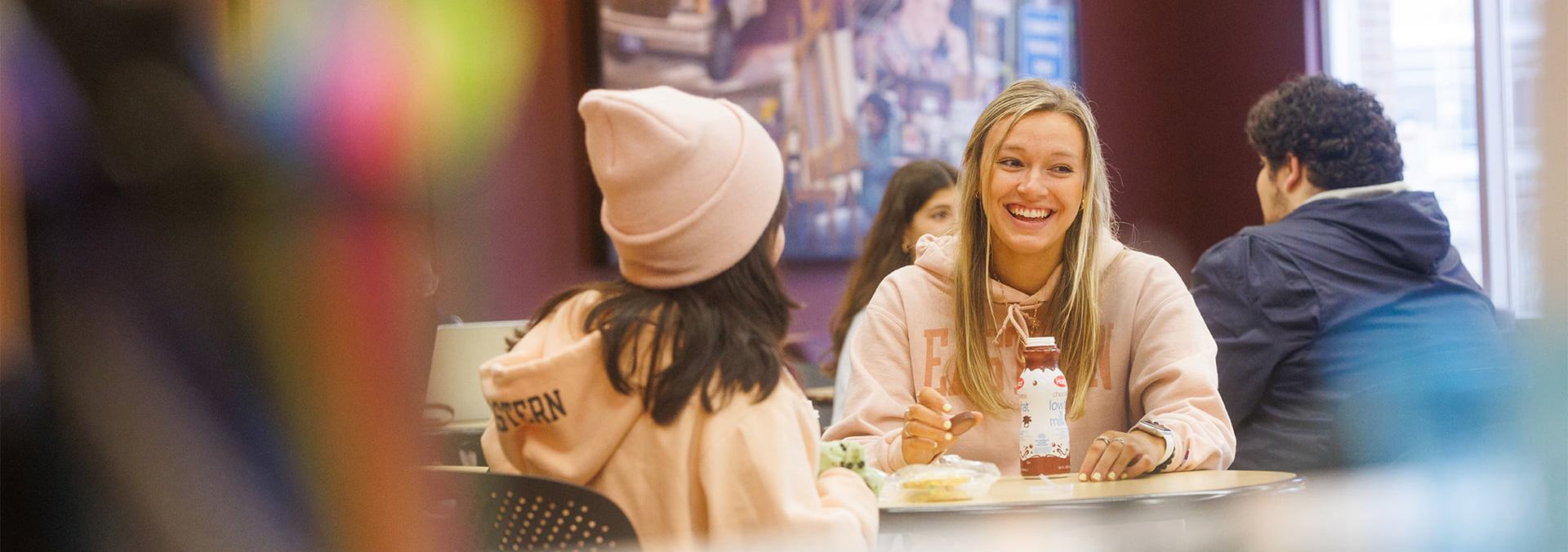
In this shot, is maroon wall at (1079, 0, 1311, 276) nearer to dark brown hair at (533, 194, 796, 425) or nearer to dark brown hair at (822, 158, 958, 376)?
dark brown hair at (822, 158, 958, 376)

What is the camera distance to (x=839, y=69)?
412cm

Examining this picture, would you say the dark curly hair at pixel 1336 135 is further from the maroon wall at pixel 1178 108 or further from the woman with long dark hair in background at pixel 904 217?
the maroon wall at pixel 1178 108

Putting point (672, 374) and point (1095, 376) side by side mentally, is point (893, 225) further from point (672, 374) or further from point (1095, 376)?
point (672, 374)

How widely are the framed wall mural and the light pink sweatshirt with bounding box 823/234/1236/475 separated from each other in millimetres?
1843

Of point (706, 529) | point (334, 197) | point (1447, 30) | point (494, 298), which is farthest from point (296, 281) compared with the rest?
point (1447, 30)

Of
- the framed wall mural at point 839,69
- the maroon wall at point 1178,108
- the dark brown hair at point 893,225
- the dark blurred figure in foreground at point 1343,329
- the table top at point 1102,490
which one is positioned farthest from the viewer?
the maroon wall at point 1178,108

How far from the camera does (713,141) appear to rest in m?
1.08

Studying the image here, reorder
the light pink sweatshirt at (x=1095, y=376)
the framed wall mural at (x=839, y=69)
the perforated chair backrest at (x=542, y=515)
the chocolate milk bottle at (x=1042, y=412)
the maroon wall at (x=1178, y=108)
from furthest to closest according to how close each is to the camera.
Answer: the maroon wall at (x=1178, y=108) < the framed wall mural at (x=839, y=69) < the light pink sweatshirt at (x=1095, y=376) < the chocolate milk bottle at (x=1042, y=412) < the perforated chair backrest at (x=542, y=515)

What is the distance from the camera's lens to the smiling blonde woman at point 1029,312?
1.70 metres

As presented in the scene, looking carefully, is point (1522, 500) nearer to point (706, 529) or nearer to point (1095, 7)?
point (706, 529)

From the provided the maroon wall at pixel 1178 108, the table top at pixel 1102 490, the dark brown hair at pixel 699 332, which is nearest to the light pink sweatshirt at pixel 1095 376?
the table top at pixel 1102 490

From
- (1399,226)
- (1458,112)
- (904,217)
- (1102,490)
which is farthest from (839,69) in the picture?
(1102,490)

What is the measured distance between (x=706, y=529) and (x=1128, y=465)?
641 millimetres

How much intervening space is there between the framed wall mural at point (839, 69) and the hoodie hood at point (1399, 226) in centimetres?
170
